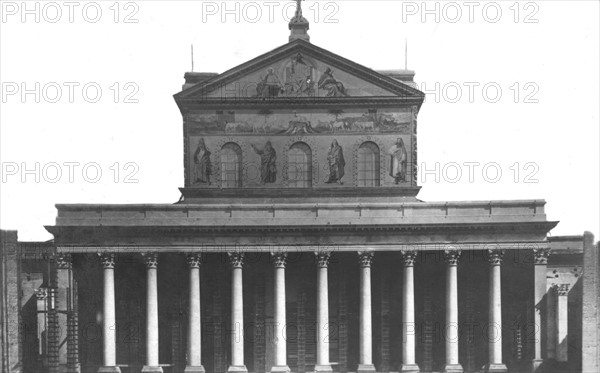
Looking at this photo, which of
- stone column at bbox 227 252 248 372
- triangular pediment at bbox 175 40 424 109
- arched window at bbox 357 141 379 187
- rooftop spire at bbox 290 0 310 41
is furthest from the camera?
rooftop spire at bbox 290 0 310 41

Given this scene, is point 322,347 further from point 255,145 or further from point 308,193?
point 255,145

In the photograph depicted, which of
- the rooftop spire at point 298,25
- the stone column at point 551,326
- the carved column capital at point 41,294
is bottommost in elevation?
the stone column at point 551,326

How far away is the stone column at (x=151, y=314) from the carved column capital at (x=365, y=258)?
8.76m

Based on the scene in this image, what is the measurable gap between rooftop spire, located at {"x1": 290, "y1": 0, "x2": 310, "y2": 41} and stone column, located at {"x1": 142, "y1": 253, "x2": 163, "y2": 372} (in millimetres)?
12613

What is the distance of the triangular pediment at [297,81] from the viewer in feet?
126

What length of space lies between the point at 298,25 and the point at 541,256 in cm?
1556

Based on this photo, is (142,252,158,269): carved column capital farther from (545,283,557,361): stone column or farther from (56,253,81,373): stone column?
(545,283,557,361): stone column

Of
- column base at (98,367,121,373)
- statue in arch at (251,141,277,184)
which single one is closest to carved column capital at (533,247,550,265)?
statue in arch at (251,141,277,184)

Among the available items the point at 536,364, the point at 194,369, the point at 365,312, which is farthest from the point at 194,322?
the point at 536,364

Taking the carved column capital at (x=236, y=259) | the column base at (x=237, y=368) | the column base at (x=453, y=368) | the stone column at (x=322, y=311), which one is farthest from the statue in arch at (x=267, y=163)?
the column base at (x=453, y=368)

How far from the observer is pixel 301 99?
125 ft

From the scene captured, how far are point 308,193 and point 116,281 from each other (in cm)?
949

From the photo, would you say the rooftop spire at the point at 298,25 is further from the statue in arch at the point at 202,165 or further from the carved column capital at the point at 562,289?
the carved column capital at the point at 562,289

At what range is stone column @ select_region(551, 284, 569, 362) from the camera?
35594 millimetres
